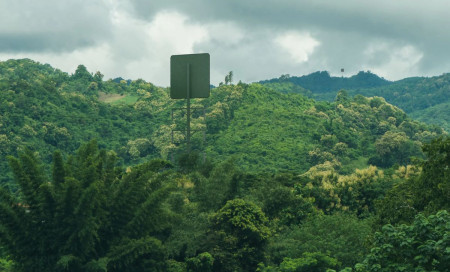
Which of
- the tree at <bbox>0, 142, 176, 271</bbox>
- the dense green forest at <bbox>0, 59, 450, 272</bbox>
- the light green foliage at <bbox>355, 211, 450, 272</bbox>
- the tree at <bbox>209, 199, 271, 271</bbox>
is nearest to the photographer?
the light green foliage at <bbox>355, 211, 450, 272</bbox>

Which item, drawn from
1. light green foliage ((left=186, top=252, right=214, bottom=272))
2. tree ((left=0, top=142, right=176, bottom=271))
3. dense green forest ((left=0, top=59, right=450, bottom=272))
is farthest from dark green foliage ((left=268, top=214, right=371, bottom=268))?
tree ((left=0, top=142, right=176, bottom=271))

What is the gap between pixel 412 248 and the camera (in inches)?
501

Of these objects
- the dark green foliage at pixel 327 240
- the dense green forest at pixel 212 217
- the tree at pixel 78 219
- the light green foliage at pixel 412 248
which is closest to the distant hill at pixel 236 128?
the dense green forest at pixel 212 217

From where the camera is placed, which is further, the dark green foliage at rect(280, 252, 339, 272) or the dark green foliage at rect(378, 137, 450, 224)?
the dark green foliage at rect(280, 252, 339, 272)

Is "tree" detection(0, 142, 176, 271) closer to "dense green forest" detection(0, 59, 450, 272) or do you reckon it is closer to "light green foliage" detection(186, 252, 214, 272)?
"dense green forest" detection(0, 59, 450, 272)

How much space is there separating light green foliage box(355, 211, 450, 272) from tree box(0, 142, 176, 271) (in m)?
8.33

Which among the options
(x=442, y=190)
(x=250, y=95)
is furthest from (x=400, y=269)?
(x=250, y=95)

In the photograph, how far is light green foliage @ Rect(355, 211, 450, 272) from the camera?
12.2m

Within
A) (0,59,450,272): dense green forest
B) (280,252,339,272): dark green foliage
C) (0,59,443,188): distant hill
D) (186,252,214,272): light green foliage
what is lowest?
(186,252,214,272): light green foliage

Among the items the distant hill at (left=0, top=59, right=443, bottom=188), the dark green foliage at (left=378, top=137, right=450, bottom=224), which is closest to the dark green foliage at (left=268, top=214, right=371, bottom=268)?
the dark green foliage at (left=378, top=137, right=450, bottom=224)

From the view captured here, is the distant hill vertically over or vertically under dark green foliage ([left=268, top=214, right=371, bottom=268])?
over

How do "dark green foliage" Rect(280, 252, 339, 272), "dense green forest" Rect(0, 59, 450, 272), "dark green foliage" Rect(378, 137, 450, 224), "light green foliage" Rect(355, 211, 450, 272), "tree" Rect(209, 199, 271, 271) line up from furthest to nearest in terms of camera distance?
"tree" Rect(209, 199, 271, 271) < "dark green foliage" Rect(280, 252, 339, 272) < "dense green forest" Rect(0, 59, 450, 272) < "dark green foliage" Rect(378, 137, 450, 224) < "light green foliage" Rect(355, 211, 450, 272)

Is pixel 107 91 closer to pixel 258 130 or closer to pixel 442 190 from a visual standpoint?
pixel 258 130

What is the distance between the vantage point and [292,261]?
20.9m
